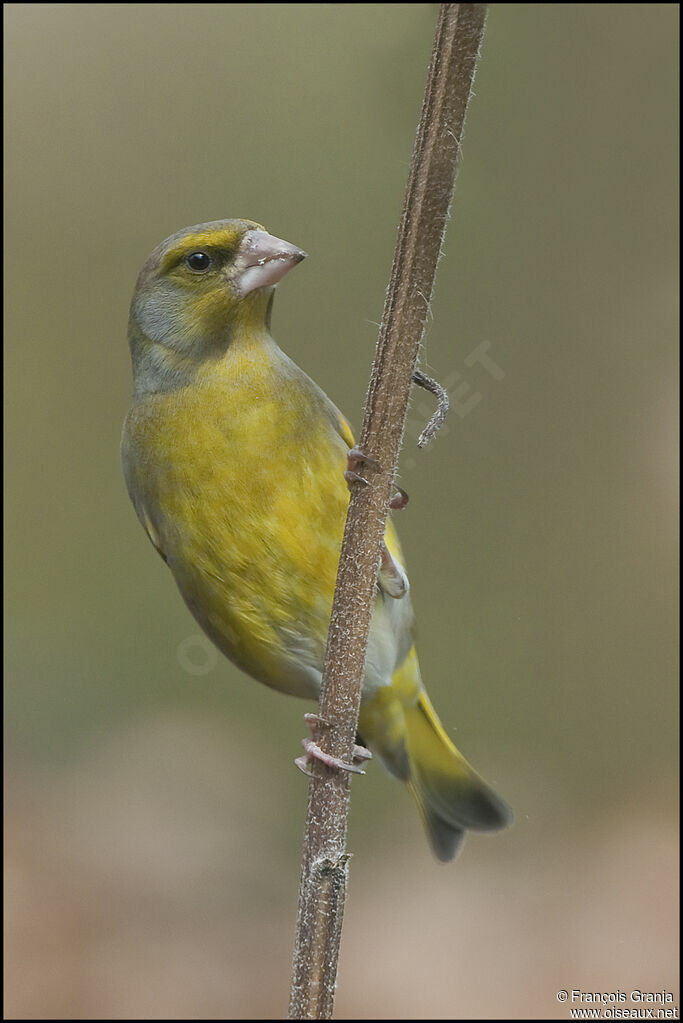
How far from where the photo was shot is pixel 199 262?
94cm

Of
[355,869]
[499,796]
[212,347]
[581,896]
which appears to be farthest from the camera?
[355,869]

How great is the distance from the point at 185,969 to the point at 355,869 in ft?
1.16

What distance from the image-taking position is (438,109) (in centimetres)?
59

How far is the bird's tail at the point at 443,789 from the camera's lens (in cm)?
116

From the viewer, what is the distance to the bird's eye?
0.93 metres

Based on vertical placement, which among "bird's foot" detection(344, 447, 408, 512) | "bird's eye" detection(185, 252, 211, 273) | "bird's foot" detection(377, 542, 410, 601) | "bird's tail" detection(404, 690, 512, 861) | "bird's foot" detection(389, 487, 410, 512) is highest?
"bird's eye" detection(185, 252, 211, 273)

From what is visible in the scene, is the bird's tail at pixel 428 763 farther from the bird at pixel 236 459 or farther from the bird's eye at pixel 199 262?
the bird's eye at pixel 199 262

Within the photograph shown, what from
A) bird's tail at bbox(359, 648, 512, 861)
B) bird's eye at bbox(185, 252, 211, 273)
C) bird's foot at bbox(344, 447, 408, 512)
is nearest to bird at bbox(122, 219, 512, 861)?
bird's eye at bbox(185, 252, 211, 273)

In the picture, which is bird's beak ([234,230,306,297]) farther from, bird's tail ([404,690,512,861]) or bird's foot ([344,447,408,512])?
bird's tail ([404,690,512,861])

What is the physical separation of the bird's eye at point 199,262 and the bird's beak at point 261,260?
36 millimetres

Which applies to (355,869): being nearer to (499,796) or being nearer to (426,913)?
(426,913)

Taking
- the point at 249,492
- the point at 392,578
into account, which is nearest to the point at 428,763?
the point at 392,578

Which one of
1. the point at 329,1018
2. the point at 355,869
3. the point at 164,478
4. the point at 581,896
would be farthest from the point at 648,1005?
the point at 355,869

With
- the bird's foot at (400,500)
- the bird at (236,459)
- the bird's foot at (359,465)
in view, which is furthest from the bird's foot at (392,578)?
the bird's foot at (359,465)
